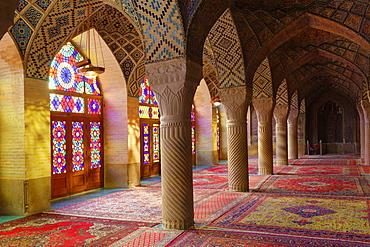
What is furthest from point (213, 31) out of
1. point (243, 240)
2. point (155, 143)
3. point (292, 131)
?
point (292, 131)

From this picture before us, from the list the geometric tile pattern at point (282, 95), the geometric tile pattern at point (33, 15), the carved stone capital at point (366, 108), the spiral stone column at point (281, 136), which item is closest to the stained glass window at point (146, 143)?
the geometric tile pattern at point (33, 15)

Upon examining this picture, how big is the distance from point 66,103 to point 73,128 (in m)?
0.66

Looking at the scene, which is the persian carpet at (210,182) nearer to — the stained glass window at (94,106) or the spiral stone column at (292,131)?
the stained glass window at (94,106)

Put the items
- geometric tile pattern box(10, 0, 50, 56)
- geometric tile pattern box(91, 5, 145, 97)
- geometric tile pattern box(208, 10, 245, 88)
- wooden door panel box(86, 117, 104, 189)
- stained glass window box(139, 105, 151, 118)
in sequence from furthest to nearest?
stained glass window box(139, 105, 151, 118) → wooden door panel box(86, 117, 104, 189) → geometric tile pattern box(91, 5, 145, 97) → geometric tile pattern box(208, 10, 245, 88) → geometric tile pattern box(10, 0, 50, 56)

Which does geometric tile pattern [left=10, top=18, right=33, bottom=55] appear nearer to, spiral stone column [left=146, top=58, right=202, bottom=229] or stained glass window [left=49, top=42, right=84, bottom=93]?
stained glass window [left=49, top=42, right=84, bottom=93]

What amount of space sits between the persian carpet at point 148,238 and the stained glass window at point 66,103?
14.1 feet

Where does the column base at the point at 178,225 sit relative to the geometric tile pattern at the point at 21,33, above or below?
below

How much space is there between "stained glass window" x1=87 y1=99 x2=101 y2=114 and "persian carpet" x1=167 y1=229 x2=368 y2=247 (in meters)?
5.44

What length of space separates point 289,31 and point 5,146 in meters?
6.98

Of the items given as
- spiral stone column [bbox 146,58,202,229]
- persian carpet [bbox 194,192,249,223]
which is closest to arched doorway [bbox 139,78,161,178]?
persian carpet [bbox 194,192,249,223]

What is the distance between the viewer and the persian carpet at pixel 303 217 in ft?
15.1

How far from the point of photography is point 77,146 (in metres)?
8.52

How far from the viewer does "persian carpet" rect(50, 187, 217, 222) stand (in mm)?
5895

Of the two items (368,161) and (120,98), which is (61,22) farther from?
(368,161)
